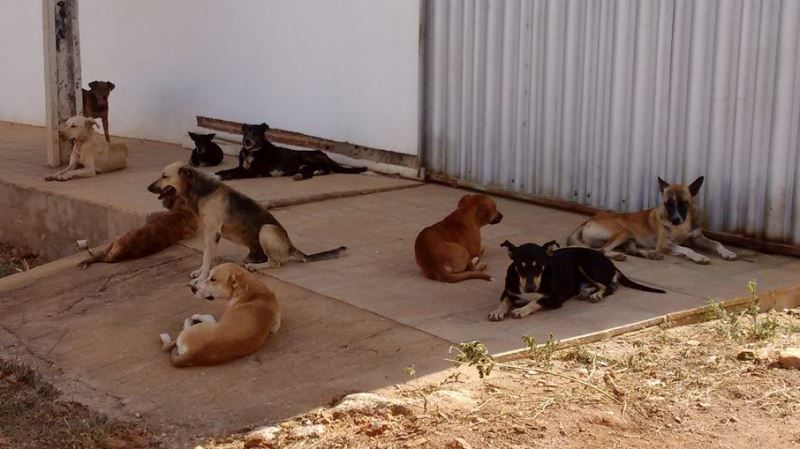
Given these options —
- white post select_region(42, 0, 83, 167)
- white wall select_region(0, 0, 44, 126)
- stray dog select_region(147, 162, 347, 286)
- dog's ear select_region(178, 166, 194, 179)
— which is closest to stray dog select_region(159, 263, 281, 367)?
stray dog select_region(147, 162, 347, 286)

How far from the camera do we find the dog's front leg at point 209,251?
823 cm

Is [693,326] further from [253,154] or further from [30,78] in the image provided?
[30,78]

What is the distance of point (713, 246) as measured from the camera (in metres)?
8.70

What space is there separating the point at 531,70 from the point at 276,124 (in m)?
4.13

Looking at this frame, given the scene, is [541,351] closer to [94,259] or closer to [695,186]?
[695,186]

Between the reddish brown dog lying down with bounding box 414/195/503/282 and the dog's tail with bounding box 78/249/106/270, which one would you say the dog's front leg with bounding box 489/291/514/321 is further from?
the dog's tail with bounding box 78/249/106/270

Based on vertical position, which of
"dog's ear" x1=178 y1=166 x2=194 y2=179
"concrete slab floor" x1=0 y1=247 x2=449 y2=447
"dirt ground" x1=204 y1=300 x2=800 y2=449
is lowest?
"concrete slab floor" x1=0 y1=247 x2=449 y2=447

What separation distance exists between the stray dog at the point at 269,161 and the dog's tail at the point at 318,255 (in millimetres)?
3375

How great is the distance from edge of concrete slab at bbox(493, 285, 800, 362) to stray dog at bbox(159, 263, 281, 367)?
1.47 metres

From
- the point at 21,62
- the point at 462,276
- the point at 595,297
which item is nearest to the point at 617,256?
the point at 595,297

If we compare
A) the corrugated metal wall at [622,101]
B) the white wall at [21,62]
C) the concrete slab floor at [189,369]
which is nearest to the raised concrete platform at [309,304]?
the concrete slab floor at [189,369]

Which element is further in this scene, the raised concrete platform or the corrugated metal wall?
the corrugated metal wall

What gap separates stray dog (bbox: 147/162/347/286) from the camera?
838cm

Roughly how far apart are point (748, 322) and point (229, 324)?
132 inches
